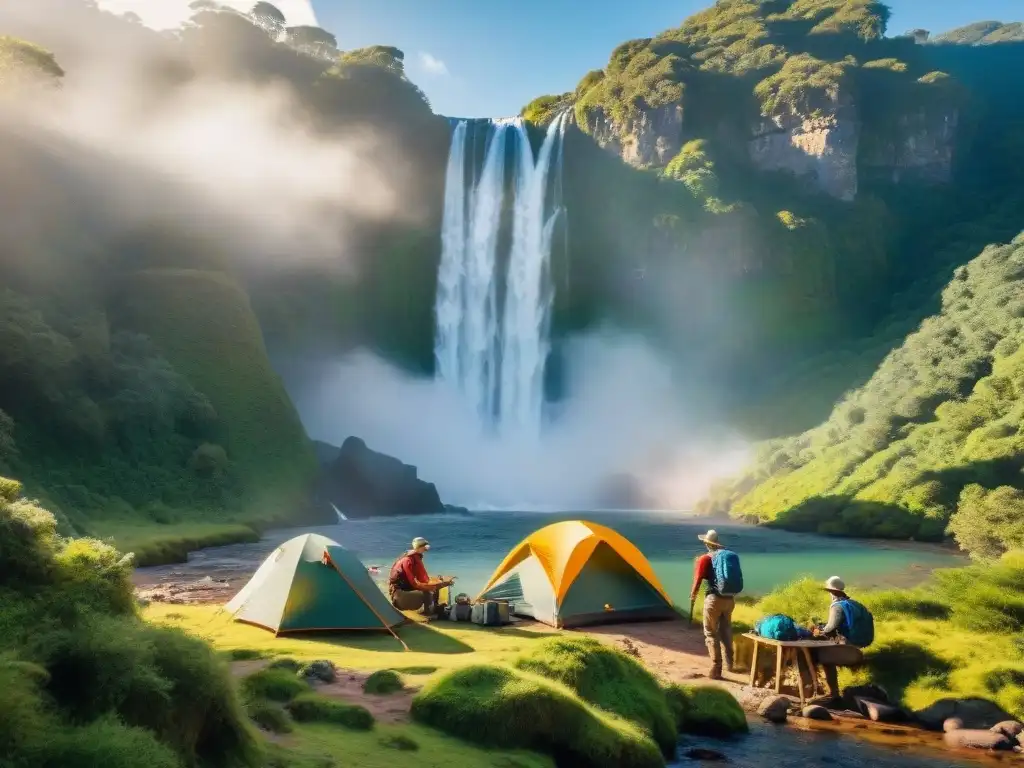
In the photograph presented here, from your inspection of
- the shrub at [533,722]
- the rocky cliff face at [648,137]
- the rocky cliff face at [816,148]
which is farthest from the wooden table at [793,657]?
the rocky cliff face at [816,148]

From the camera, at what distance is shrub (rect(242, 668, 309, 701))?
8008 millimetres

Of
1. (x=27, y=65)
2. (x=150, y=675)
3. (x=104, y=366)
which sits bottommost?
(x=150, y=675)

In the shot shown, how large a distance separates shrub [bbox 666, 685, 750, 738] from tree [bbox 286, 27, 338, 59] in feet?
315

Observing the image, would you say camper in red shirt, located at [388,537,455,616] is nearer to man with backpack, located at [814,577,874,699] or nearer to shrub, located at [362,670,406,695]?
shrub, located at [362,670,406,695]

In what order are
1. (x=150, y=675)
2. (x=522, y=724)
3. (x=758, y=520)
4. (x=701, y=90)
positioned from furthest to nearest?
(x=701, y=90) < (x=758, y=520) < (x=522, y=724) < (x=150, y=675)

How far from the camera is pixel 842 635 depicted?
10.5 meters

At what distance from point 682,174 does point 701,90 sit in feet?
34.5

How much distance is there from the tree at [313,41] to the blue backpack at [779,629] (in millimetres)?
95308

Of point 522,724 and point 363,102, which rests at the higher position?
point 363,102

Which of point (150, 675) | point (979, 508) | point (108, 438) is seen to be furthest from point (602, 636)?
point (108, 438)

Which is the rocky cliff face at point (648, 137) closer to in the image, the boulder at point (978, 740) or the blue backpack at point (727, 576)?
the blue backpack at point (727, 576)

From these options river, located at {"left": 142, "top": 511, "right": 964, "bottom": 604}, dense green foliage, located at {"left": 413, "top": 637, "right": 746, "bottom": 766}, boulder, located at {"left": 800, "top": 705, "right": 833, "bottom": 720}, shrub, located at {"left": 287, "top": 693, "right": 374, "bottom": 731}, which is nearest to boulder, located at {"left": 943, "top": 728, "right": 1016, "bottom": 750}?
boulder, located at {"left": 800, "top": 705, "right": 833, "bottom": 720}

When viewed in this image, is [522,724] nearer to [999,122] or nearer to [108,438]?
[108,438]

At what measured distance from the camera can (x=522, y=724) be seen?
7289 millimetres
